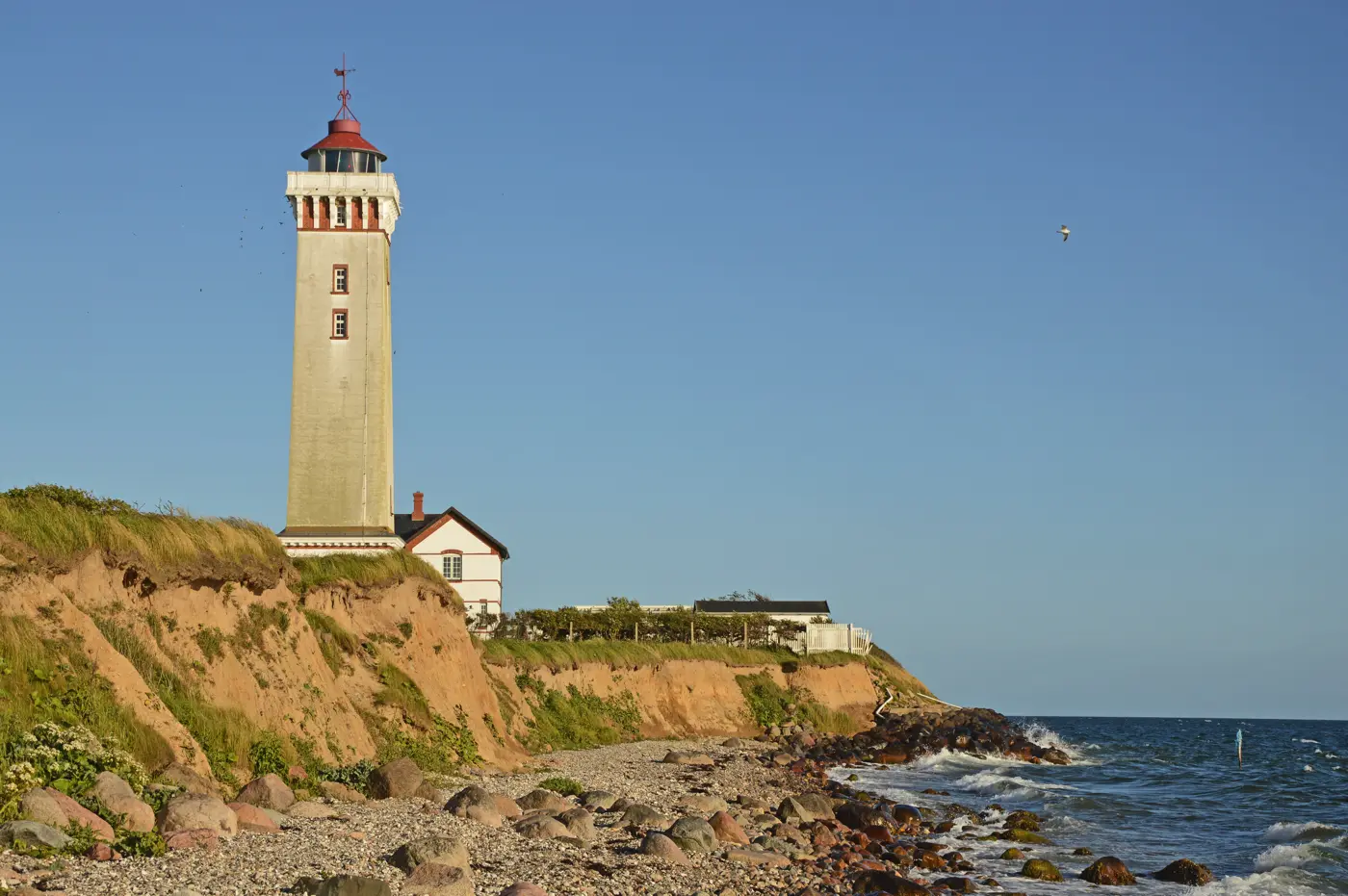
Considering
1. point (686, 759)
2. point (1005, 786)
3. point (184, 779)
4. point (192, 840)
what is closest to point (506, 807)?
point (184, 779)

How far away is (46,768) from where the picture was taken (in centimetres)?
1725

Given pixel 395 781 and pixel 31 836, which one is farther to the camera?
pixel 395 781

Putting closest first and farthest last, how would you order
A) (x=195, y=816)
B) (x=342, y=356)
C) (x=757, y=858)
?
1. (x=195, y=816)
2. (x=757, y=858)
3. (x=342, y=356)

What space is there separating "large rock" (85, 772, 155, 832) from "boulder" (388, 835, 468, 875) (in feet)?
10.9

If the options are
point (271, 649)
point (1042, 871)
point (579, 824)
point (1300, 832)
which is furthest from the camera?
point (1300, 832)

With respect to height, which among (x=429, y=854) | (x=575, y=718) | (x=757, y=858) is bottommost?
(x=757, y=858)

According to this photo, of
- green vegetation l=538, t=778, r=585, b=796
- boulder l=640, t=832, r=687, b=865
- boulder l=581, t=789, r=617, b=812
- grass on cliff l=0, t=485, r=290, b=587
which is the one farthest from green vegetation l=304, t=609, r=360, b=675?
boulder l=640, t=832, r=687, b=865

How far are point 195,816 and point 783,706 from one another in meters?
50.0

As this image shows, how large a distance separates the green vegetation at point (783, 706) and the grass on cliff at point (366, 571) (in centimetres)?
2869

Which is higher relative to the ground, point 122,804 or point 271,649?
point 271,649

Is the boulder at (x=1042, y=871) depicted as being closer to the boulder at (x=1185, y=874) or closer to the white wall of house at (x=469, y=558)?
the boulder at (x=1185, y=874)

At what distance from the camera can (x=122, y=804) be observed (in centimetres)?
1697

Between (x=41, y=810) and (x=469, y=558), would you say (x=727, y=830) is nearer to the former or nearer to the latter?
(x=41, y=810)

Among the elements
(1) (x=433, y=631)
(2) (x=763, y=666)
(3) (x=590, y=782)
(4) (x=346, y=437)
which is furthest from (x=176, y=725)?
(2) (x=763, y=666)
